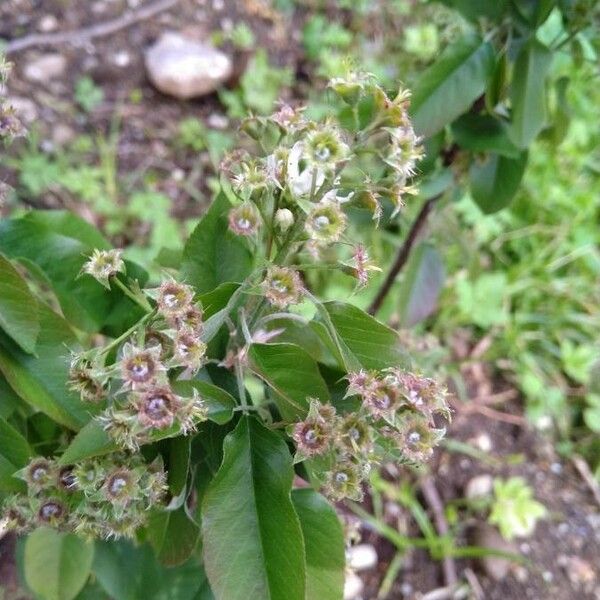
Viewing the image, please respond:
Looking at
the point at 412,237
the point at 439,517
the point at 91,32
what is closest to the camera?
the point at 412,237

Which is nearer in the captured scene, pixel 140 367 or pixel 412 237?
pixel 140 367

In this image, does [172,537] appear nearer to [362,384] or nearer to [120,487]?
[120,487]

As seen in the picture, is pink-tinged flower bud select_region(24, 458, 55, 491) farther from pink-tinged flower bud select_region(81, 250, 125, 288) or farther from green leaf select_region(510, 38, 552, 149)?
green leaf select_region(510, 38, 552, 149)

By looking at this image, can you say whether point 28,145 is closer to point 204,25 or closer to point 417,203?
point 204,25

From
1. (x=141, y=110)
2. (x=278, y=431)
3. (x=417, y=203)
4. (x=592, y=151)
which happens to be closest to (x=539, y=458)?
(x=417, y=203)

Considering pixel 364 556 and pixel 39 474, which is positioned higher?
pixel 39 474

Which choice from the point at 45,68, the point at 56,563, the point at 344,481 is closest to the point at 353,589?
the point at 56,563
